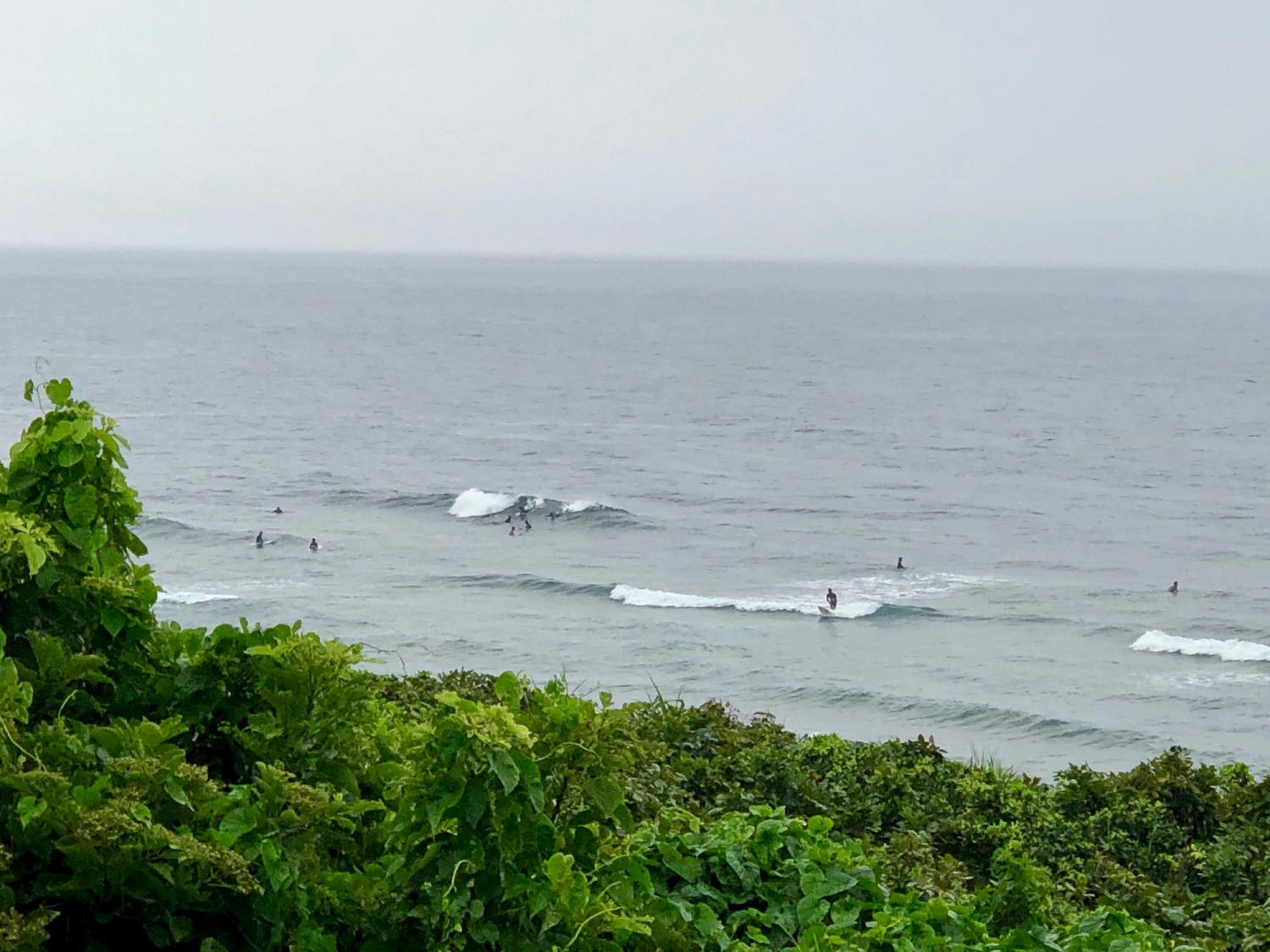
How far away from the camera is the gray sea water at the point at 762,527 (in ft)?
121

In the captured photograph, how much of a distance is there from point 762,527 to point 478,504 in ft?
40.6

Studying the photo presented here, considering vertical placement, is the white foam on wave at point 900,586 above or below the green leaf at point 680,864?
below

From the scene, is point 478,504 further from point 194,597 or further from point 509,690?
point 509,690

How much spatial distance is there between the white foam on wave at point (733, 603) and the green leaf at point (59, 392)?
130ft

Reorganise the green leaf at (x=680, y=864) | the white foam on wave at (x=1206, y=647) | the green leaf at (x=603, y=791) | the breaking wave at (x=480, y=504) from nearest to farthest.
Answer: the green leaf at (x=603, y=791) < the green leaf at (x=680, y=864) < the white foam on wave at (x=1206, y=647) < the breaking wave at (x=480, y=504)

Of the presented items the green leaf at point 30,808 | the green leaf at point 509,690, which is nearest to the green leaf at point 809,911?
the green leaf at point 509,690

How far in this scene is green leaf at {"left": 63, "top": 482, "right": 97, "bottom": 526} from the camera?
448cm

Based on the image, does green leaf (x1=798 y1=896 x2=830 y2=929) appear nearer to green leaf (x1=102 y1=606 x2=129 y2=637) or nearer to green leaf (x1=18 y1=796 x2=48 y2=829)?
green leaf (x1=102 y1=606 x2=129 y2=637)

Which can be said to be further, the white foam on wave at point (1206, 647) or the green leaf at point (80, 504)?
the white foam on wave at point (1206, 647)

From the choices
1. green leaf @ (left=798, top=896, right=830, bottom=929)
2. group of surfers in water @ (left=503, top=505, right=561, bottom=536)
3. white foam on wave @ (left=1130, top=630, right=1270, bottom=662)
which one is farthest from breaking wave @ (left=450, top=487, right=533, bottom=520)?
green leaf @ (left=798, top=896, right=830, bottom=929)

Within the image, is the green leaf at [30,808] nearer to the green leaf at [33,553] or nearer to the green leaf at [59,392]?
the green leaf at [33,553]

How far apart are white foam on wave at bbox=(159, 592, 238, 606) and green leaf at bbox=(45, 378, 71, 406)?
37.4 meters

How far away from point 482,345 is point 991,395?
187ft

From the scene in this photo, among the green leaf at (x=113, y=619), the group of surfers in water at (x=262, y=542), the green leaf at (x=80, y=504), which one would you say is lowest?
the group of surfers in water at (x=262, y=542)
